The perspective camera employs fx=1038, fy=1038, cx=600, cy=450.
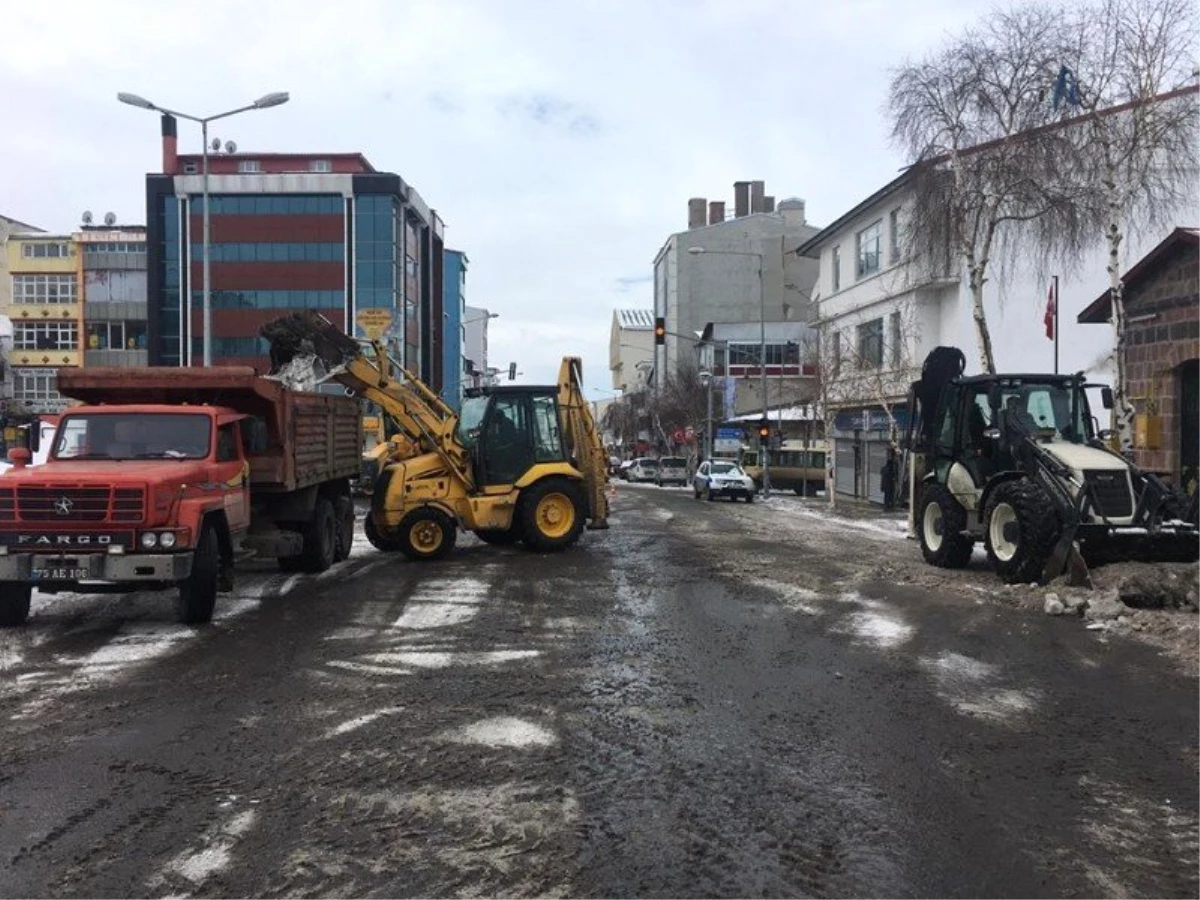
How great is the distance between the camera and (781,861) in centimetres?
454

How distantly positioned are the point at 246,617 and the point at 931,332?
27040 millimetres

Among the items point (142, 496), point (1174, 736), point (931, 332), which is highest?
point (931, 332)

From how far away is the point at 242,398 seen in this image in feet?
39.8

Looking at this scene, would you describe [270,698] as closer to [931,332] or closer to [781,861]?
[781,861]

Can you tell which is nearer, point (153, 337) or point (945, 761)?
point (945, 761)

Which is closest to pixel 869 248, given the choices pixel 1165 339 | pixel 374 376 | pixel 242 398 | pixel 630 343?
pixel 1165 339

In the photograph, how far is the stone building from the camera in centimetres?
1686

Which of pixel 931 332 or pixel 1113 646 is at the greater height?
pixel 931 332

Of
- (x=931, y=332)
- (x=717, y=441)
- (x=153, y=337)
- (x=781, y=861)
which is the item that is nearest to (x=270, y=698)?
(x=781, y=861)

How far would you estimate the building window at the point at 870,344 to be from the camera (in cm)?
3606

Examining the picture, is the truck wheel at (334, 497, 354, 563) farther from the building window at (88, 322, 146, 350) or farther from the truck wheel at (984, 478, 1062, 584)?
the building window at (88, 322, 146, 350)

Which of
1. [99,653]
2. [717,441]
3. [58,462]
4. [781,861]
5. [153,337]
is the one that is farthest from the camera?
[153,337]

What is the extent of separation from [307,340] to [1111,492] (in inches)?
443

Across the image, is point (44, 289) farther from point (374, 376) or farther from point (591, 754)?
point (591, 754)
